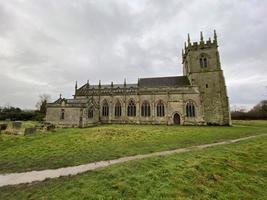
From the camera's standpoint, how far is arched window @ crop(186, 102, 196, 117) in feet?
114

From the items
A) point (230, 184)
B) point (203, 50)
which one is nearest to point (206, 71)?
point (203, 50)

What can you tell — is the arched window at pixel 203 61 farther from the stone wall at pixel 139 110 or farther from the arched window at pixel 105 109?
the arched window at pixel 105 109

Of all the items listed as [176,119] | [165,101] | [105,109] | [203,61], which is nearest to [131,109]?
[105,109]

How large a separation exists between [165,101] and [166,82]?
581 cm

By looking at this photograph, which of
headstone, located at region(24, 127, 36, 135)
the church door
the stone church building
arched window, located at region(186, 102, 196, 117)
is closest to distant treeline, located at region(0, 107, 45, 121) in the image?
the stone church building

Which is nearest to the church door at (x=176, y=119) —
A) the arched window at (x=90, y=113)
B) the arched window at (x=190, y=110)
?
the arched window at (x=190, y=110)

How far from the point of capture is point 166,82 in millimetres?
39750

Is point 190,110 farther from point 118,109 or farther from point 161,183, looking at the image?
point 161,183

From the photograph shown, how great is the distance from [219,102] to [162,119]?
504 inches

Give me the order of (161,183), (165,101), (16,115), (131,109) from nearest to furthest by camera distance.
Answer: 1. (161,183)
2. (165,101)
3. (131,109)
4. (16,115)

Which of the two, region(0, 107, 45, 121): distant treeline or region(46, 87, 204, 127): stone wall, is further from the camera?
region(0, 107, 45, 121): distant treeline

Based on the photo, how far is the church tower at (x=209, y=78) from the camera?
113ft

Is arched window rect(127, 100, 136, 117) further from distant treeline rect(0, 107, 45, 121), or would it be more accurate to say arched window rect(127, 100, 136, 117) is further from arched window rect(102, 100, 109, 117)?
distant treeline rect(0, 107, 45, 121)

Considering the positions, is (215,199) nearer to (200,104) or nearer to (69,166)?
(69,166)
